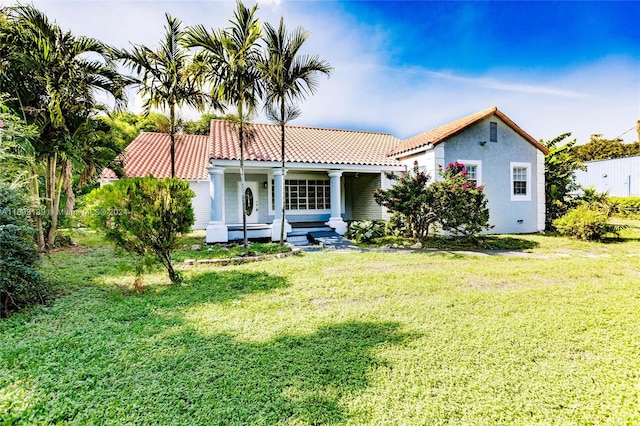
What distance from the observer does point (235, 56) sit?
31.1 ft

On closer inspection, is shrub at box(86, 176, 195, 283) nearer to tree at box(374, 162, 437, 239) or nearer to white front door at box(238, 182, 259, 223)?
tree at box(374, 162, 437, 239)

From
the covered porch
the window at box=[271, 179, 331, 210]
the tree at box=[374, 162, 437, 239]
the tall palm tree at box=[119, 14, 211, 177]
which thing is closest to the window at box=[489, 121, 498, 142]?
the tree at box=[374, 162, 437, 239]

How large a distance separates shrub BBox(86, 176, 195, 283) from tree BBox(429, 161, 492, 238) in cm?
902

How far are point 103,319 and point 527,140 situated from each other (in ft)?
60.3

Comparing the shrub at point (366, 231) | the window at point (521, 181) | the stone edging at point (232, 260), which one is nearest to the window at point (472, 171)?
the window at point (521, 181)

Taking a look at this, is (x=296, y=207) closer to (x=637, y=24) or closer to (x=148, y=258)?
(x=148, y=258)

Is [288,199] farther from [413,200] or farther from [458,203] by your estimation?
[458,203]

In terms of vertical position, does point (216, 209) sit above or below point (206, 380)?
above

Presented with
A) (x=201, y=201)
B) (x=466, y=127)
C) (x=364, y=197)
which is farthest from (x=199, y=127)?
(x=466, y=127)

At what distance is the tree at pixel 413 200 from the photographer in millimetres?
11445

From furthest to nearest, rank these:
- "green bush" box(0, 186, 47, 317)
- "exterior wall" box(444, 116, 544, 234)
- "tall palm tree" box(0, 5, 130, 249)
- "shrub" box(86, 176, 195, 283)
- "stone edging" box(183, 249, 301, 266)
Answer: "exterior wall" box(444, 116, 544, 234) < "stone edging" box(183, 249, 301, 266) < "tall palm tree" box(0, 5, 130, 249) < "shrub" box(86, 176, 195, 283) < "green bush" box(0, 186, 47, 317)

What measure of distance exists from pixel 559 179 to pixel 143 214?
64.2 ft

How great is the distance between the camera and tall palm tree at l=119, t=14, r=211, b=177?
10.9 metres

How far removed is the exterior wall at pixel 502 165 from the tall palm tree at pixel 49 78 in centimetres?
1398
